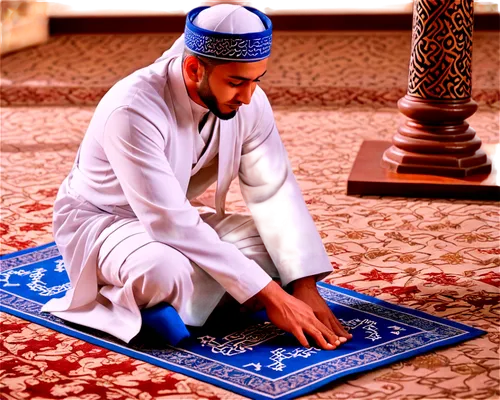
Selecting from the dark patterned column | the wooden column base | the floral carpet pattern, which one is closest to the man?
the floral carpet pattern

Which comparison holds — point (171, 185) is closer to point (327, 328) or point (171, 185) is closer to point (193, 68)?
point (193, 68)

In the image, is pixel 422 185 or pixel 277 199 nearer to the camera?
pixel 277 199

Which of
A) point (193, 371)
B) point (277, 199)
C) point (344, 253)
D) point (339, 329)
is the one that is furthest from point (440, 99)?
point (193, 371)

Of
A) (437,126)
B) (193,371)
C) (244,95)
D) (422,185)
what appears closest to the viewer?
(193,371)

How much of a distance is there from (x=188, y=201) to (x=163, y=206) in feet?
0.47

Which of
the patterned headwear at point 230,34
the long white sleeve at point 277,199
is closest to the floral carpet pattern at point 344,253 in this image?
the long white sleeve at point 277,199

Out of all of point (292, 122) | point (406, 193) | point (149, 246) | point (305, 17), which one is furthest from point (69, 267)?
point (305, 17)

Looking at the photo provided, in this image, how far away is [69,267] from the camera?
298cm

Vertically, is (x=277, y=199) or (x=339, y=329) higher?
(x=277, y=199)

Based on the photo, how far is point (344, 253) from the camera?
3.67 m

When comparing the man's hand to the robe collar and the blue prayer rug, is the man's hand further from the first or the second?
the robe collar

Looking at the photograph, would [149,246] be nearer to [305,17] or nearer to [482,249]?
[482,249]

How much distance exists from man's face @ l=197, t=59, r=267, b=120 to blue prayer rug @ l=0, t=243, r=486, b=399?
63 cm

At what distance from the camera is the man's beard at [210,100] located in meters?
2.70
